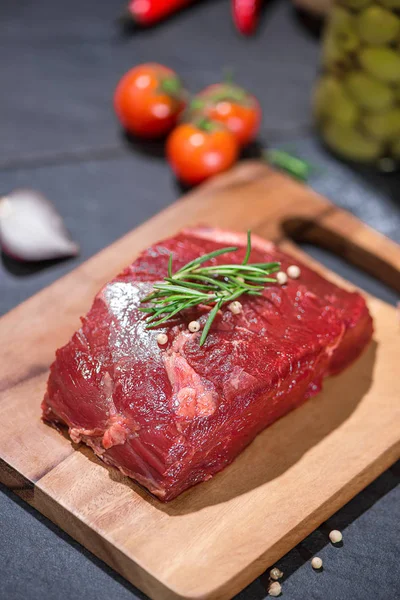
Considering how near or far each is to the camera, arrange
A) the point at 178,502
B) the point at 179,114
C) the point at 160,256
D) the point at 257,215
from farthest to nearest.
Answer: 1. the point at 179,114
2. the point at 257,215
3. the point at 160,256
4. the point at 178,502

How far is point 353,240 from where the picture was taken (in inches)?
166

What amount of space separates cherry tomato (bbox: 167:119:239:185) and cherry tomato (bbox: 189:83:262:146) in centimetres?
11

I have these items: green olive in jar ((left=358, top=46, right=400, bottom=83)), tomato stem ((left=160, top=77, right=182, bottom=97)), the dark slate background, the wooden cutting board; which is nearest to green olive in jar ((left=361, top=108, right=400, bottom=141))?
green olive in jar ((left=358, top=46, right=400, bottom=83))

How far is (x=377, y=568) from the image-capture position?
3.26m

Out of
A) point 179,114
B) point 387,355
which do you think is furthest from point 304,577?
point 179,114

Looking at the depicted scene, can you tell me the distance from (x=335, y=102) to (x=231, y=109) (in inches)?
21.9

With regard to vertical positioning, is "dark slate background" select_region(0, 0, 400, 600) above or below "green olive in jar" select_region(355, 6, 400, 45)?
below

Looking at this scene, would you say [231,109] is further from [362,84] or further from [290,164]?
[362,84]

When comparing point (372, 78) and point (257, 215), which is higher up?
point (372, 78)

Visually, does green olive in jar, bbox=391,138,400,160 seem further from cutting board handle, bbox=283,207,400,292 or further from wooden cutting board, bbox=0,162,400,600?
wooden cutting board, bbox=0,162,400,600

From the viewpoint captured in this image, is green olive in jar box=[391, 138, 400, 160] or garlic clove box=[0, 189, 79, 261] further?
green olive in jar box=[391, 138, 400, 160]

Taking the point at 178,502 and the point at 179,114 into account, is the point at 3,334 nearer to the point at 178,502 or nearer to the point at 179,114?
the point at 178,502

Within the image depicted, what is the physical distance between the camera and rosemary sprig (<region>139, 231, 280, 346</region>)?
3271 mm

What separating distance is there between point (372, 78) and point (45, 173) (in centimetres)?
176
